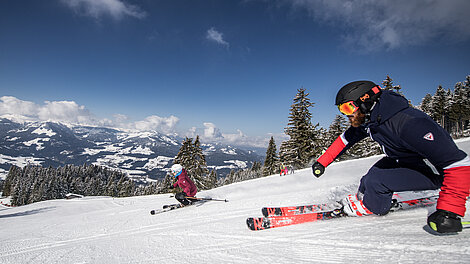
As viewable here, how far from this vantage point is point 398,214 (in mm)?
2602

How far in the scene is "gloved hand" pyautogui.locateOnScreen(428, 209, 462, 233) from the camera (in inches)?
66.1

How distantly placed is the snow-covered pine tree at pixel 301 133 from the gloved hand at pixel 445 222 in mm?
24304

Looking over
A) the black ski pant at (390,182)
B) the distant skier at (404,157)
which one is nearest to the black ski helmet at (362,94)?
the distant skier at (404,157)

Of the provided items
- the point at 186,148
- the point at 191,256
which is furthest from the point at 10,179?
the point at 191,256

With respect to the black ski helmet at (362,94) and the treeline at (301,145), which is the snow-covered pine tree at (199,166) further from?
the black ski helmet at (362,94)

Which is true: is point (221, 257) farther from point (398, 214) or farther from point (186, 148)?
point (186, 148)

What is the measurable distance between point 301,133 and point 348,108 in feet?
80.6

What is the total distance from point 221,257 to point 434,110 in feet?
188

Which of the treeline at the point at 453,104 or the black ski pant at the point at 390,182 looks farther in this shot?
the treeline at the point at 453,104

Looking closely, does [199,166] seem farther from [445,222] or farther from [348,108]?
[445,222]

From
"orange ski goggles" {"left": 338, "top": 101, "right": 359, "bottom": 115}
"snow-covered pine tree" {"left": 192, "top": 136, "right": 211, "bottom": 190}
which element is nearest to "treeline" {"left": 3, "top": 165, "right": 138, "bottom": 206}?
"snow-covered pine tree" {"left": 192, "top": 136, "right": 211, "bottom": 190}

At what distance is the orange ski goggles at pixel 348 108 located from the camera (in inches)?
94.1

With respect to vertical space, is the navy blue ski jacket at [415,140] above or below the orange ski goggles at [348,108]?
below

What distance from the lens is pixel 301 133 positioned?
26.0m
